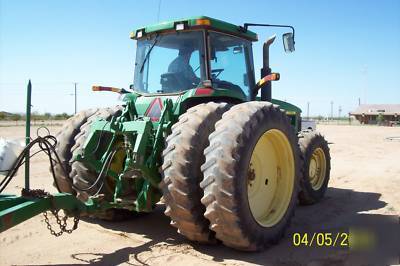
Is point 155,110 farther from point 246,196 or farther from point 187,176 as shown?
point 246,196

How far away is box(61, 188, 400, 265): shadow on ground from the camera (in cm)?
423

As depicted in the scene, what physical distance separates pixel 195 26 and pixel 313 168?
12.3 ft

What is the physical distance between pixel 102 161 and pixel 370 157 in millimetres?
11329

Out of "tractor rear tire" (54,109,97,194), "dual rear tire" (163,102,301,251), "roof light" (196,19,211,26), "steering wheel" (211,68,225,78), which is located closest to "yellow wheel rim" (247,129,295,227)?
"dual rear tire" (163,102,301,251)

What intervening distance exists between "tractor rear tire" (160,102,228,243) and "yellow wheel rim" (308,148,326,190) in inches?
144

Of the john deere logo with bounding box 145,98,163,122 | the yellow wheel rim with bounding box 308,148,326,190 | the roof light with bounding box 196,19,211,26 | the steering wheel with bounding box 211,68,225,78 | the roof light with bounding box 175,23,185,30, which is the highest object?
the roof light with bounding box 196,19,211,26

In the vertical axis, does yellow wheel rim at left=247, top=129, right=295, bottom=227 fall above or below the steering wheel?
below

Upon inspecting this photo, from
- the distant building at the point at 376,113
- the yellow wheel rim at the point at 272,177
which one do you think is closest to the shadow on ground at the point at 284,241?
the yellow wheel rim at the point at 272,177

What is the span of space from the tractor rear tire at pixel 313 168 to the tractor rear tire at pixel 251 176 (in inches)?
69.9

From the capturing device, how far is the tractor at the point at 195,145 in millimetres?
4090

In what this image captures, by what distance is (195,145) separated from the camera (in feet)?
13.8

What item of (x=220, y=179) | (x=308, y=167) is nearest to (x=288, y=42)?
(x=308, y=167)

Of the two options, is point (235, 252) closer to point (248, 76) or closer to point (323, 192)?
point (248, 76)

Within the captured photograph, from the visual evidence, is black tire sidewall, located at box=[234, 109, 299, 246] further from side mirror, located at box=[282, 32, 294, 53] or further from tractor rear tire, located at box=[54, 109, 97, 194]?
tractor rear tire, located at box=[54, 109, 97, 194]
